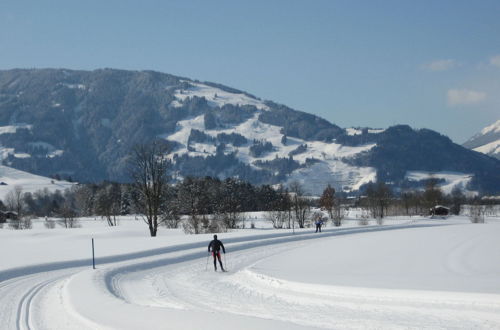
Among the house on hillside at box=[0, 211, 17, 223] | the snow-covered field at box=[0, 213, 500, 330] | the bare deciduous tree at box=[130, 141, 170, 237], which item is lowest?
the snow-covered field at box=[0, 213, 500, 330]

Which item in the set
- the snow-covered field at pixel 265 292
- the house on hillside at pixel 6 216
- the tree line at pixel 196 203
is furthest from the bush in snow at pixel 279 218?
the house on hillside at pixel 6 216

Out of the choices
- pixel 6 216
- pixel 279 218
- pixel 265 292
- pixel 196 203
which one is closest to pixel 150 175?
pixel 279 218

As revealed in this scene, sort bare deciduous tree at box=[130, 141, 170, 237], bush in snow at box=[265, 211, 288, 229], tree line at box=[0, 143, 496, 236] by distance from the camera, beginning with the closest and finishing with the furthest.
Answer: bare deciduous tree at box=[130, 141, 170, 237] → tree line at box=[0, 143, 496, 236] → bush in snow at box=[265, 211, 288, 229]

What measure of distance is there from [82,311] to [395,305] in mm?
8147

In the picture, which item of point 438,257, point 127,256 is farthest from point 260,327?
point 127,256

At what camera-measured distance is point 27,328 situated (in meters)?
12.5

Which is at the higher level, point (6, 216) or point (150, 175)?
point (150, 175)

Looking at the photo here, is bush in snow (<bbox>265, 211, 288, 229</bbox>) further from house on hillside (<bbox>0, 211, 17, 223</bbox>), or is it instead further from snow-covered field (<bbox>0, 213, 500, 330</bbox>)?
house on hillside (<bbox>0, 211, 17, 223</bbox>)

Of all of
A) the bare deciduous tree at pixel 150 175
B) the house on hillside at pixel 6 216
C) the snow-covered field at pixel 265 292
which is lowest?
the snow-covered field at pixel 265 292

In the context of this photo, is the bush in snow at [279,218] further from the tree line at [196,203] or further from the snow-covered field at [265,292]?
the snow-covered field at [265,292]

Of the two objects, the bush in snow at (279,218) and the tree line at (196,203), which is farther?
the bush in snow at (279,218)

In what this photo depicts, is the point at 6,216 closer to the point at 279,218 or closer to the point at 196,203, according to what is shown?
the point at 196,203

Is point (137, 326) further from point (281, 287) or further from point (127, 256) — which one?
point (127, 256)

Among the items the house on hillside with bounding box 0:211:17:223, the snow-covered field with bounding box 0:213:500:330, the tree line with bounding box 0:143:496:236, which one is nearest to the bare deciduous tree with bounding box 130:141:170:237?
the tree line with bounding box 0:143:496:236
